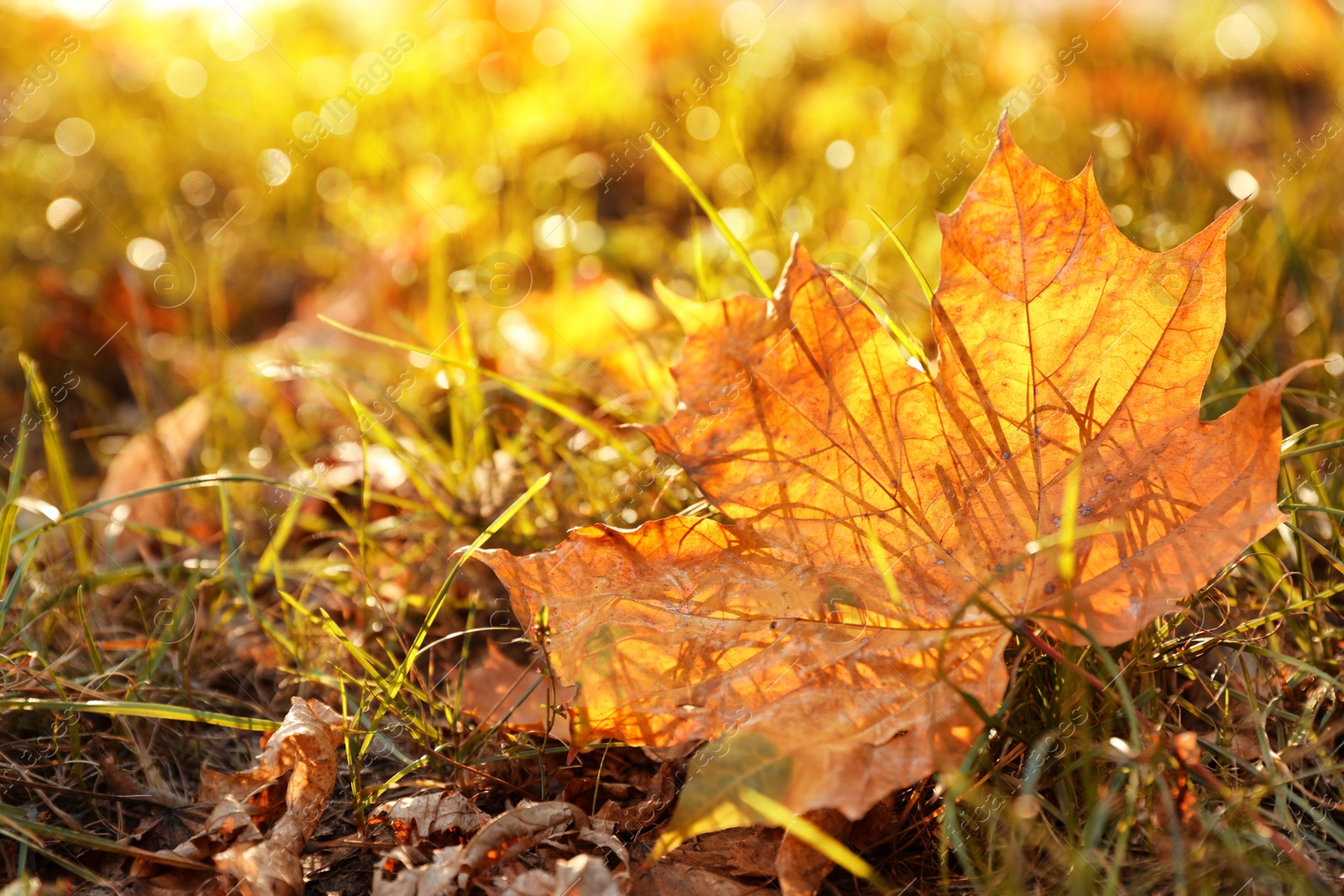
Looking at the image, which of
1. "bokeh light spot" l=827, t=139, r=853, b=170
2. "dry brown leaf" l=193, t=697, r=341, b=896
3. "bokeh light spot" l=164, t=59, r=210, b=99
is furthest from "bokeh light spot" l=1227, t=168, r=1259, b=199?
"bokeh light spot" l=164, t=59, r=210, b=99

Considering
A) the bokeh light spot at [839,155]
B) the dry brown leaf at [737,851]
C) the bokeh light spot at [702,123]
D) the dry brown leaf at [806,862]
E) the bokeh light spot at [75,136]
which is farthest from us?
the bokeh light spot at [75,136]

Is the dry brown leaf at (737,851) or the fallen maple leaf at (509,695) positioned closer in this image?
the dry brown leaf at (737,851)

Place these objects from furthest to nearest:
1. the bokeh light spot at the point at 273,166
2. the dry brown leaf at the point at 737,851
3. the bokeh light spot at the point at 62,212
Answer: the bokeh light spot at the point at 273,166, the bokeh light spot at the point at 62,212, the dry brown leaf at the point at 737,851

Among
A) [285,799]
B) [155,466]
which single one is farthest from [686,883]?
[155,466]

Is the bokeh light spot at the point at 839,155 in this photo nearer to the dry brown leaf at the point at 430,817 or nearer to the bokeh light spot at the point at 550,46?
the dry brown leaf at the point at 430,817

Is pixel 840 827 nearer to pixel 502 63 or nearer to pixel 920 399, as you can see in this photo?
pixel 920 399

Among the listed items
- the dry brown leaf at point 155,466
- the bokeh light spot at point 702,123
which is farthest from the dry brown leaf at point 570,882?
the bokeh light spot at point 702,123

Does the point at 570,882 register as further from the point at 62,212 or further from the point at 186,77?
the point at 186,77
